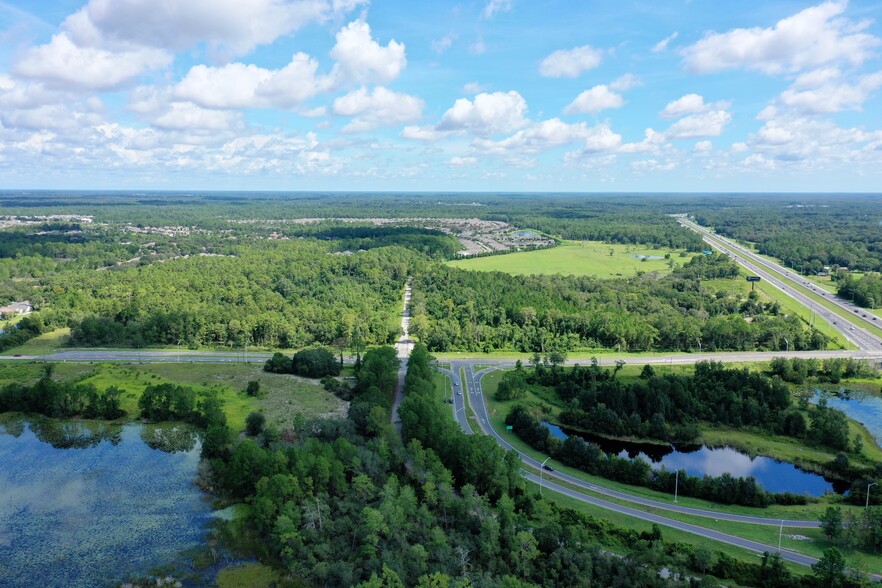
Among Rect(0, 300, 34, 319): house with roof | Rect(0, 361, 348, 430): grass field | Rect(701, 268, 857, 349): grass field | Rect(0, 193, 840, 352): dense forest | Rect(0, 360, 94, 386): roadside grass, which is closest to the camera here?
Rect(0, 361, 348, 430): grass field

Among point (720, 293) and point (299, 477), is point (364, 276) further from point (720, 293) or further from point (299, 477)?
point (299, 477)

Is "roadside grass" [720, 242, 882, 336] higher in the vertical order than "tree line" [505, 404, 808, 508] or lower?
higher

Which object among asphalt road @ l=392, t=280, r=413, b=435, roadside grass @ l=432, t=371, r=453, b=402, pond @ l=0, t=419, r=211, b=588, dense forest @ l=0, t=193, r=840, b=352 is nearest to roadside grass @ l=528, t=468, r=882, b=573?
asphalt road @ l=392, t=280, r=413, b=435

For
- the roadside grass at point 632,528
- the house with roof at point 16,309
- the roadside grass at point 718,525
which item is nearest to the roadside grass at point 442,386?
the roadside grass at point 718,525

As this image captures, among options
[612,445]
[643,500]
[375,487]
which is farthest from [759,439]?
[375,487]

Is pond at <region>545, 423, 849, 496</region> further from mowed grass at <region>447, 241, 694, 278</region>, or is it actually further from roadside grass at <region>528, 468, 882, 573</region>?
mowed grass at <region>447, 241, 694, 278</region>

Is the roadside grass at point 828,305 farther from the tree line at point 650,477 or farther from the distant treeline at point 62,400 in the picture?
the distant treeline at point 62,400

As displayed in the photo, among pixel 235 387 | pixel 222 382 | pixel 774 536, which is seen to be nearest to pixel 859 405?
pixel 774 536

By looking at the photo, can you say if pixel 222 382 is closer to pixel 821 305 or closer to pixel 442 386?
pixel 442 386
